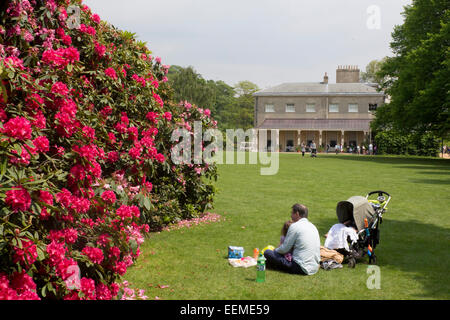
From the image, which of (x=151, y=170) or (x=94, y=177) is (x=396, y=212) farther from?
(x=94, y=177)

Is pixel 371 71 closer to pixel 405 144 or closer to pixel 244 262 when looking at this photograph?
pixel 405 144

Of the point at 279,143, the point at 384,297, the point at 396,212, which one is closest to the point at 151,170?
the point at 384,297

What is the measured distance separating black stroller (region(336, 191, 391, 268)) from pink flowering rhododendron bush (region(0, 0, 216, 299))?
3.45 metres

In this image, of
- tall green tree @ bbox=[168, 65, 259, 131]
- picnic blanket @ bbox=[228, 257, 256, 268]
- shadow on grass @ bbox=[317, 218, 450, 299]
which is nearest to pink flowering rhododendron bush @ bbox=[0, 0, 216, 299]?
picnic blanket @ bbox=[228, 257, 256, 268]

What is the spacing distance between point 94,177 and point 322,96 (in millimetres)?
65989

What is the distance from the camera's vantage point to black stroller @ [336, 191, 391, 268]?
741 centimetres

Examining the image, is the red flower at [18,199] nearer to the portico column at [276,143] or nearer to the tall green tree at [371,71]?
the portico column at [276,143]

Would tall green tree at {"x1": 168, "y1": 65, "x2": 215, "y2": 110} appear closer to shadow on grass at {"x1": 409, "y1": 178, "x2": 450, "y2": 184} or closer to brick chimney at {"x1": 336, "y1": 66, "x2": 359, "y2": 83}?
brick chimney at {"x1": 336, "y1": 66, "x2": 359, "y2": 83}

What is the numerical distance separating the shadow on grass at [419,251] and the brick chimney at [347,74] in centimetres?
6291

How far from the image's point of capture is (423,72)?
3684cm

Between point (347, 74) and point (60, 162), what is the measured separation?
71.0m

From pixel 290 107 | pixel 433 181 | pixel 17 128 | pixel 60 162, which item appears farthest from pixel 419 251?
A: pixel 290 107

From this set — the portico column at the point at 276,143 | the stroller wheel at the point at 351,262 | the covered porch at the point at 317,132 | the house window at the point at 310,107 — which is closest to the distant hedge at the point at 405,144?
the covered porch at the point at 317,132

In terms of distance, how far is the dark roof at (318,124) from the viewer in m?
66.2
